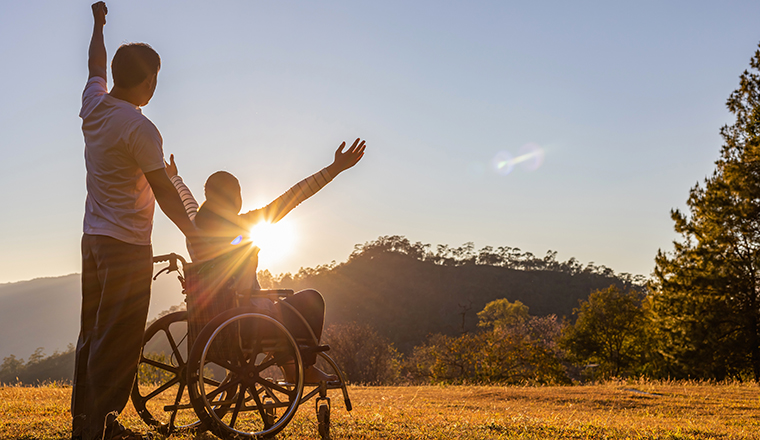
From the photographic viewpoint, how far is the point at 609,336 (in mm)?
41500

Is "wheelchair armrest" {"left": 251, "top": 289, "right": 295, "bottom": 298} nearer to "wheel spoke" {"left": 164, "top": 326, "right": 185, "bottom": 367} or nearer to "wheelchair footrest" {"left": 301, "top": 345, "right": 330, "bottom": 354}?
"wheelchair footrest" {"left": 301, "top": 345, "right": 330, "bottom": 354}

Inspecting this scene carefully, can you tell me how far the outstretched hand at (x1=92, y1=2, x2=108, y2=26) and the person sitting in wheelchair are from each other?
1109 millimetres

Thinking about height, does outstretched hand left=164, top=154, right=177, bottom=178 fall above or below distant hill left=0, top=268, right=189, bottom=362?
above

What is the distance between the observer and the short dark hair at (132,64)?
2.49 metres

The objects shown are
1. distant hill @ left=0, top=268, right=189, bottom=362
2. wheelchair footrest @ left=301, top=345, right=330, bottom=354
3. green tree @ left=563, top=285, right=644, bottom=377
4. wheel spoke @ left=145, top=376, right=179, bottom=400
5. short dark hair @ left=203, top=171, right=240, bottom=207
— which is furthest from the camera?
distant hill @ left=0, top=268, right=189, bottom=362

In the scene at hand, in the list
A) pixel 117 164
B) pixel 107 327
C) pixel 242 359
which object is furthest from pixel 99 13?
pixel 242 359

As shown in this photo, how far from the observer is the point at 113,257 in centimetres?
245

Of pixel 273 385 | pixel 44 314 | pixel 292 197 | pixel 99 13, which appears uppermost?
pixel 99 13

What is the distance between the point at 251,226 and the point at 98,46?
A: 1.38 m

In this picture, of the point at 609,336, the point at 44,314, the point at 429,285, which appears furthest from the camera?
the point at 44,314

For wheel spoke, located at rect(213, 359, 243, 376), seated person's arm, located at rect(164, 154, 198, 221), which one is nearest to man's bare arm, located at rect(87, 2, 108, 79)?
seated person's arm, located at rect(164, 154, 198, 221)

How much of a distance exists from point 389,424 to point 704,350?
26736mm

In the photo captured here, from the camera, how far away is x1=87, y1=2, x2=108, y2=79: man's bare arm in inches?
110

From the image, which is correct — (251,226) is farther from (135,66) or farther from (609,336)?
(609,336)
